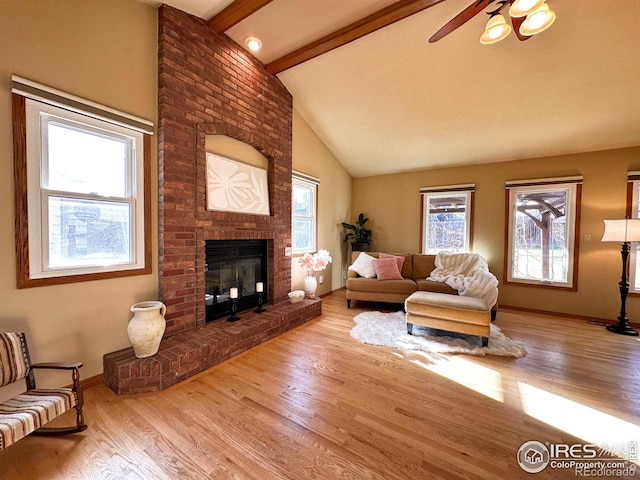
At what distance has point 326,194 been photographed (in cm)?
504

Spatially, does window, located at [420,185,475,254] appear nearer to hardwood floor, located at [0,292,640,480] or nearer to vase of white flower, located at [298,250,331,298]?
vase of white flower, located at [298,250,331,298]

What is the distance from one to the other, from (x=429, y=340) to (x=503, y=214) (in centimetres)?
283

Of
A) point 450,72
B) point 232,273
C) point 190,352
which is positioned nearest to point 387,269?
point 232,273

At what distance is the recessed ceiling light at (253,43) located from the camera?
303cm

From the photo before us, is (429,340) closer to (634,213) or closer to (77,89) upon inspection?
(634,213)

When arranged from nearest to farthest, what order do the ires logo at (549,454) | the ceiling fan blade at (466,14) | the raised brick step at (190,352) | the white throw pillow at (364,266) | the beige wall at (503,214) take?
the ires logo at (549,454)
the ceiling fan blade at (466,14)
the raised brick step at (190,352)
the beige wall at (503,214)
the white throw pillow at (364,266)

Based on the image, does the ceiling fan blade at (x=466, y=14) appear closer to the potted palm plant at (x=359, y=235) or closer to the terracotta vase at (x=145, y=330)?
the terracotta vase at (x=145, y=330)

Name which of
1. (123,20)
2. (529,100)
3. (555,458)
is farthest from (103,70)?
(529,100)

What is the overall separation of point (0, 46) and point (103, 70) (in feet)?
1.83

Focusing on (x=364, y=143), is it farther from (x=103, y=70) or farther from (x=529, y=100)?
(x=103, y=70)

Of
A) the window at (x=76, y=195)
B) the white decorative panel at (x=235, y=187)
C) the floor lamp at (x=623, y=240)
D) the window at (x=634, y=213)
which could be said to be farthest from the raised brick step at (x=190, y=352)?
the window at (x=634, y=213)

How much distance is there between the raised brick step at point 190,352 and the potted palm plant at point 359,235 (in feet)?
8.39

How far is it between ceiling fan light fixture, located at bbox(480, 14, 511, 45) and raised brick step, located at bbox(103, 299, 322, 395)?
3.26 m

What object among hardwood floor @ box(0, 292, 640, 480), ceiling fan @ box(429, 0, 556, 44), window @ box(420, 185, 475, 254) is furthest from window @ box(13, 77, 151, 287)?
window @ box(420, 185, 475, 254)
